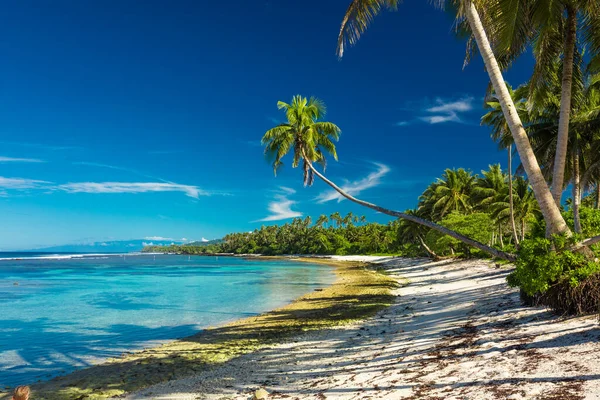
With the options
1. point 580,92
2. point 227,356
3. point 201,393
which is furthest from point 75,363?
point 580,92

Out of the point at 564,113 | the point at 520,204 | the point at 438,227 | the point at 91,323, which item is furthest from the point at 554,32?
the point at 520,204

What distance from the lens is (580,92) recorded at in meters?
13.0

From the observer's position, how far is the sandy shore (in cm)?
510

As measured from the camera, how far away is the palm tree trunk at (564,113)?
29.0ft

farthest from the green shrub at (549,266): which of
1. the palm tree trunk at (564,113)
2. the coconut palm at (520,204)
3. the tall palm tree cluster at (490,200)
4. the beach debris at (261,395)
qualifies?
the coconut palm at (520,204)

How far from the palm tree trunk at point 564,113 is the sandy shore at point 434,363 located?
2.99 metres

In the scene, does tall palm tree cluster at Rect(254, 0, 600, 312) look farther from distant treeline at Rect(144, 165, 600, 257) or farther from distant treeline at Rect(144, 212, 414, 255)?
distant treeline at Rect(144, 212, 414, 255)

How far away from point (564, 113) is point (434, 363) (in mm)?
6840

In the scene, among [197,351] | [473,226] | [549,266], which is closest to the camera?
[549,266]

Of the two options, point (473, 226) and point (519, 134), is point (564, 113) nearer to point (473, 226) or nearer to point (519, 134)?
point (519, 134)

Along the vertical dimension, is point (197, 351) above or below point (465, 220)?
→ below

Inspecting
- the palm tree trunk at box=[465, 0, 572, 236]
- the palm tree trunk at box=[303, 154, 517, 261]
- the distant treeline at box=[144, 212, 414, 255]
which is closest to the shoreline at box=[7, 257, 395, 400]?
the palm tree trunk at box=[303, 154, 517, 261]

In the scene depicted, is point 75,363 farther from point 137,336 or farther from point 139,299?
point 139,299

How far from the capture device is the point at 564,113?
9.12 m
